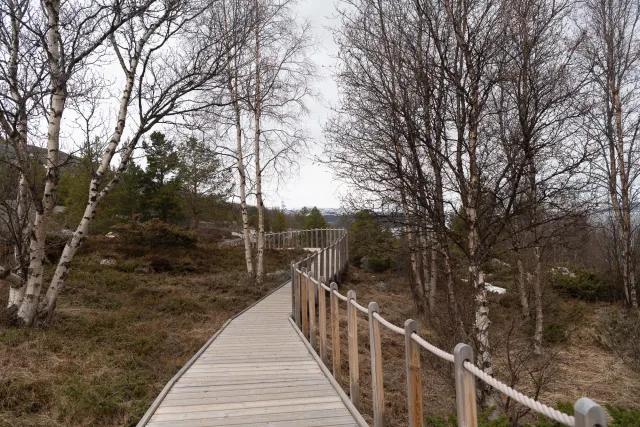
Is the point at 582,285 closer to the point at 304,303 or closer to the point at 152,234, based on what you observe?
the point at 304,303

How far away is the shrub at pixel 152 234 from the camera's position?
18266mm

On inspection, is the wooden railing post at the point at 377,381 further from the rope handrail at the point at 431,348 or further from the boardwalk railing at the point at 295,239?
the boardwalk railing at the point at 295,239

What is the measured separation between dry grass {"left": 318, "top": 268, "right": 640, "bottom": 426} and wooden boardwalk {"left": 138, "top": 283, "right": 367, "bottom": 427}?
3.18ft

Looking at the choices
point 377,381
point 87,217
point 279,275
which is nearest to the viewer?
point 377,381

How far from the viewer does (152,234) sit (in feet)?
60.4

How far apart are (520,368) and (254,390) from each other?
465 cm

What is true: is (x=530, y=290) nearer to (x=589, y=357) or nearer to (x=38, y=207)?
(x=589, y=357)

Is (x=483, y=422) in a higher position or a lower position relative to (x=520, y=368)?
higher

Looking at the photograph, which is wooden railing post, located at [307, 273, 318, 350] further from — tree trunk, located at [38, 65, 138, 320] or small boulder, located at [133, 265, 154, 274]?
small boulder, located at [133, 265, 154, 274]

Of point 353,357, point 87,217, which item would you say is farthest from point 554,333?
point 87,217

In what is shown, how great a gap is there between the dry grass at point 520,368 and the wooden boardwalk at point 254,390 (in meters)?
0.97

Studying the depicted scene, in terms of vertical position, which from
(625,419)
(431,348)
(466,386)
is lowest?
(625,419)

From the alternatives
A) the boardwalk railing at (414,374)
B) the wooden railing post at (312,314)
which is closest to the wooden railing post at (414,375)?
the boardwalk railing at (414,374)

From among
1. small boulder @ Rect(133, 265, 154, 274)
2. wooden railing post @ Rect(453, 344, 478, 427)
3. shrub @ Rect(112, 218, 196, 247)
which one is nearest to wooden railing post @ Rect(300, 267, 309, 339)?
wooden railing post @ Rect(453, 344, 478, 427)
